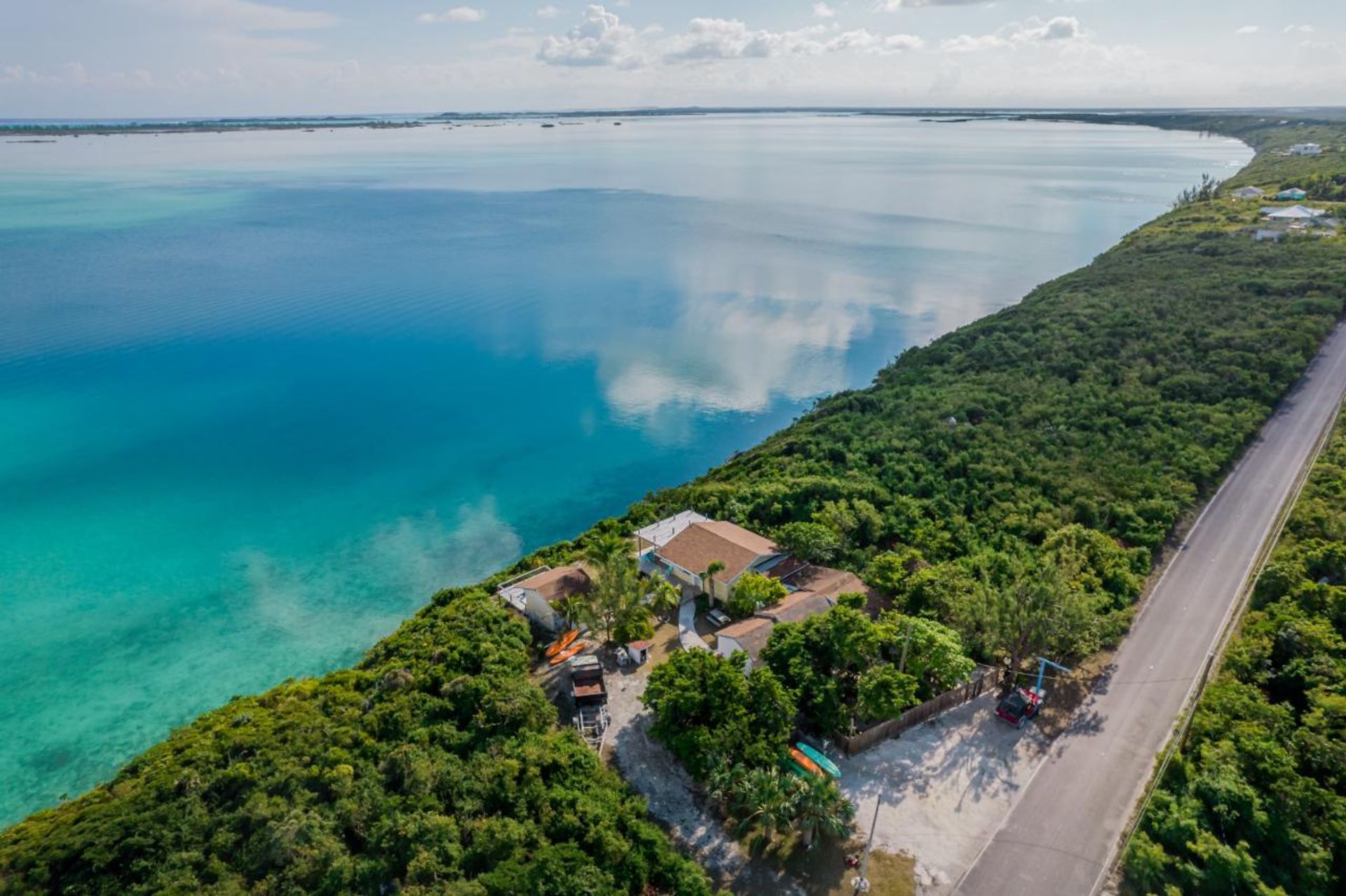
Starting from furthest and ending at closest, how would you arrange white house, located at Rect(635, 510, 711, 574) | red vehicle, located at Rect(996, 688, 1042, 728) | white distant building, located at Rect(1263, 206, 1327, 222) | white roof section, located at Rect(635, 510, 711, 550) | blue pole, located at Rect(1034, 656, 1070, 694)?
1. white distant building, located at Rect(1263, 206, 1327, 222)
2. white roof section, located at Rect(635, 510, 711, 550)
3. white house, located at Rect(635, 510, 711, 574)
4. blue pole, located at Rect(1034, 656, 1070, 694)
5. red vehicle, located at Rect(996, 688, 1042, 728)

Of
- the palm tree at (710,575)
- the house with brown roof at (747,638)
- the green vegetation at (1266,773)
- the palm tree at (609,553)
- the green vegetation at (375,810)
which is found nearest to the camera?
the green vegetation at (1266,773)

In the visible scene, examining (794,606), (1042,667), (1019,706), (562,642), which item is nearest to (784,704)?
(794,606)

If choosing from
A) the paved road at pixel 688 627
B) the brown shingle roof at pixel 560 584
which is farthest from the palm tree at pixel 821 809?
the brown shingle roof at pixel 560 584

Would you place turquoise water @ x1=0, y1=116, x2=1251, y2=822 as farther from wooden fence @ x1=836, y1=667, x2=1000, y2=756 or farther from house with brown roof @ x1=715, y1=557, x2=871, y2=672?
wooden fence @ x1=836, y1=667, x2=1000, y2=756

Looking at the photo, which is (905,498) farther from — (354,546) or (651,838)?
(354,546)

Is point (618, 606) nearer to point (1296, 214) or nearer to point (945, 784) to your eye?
point (945, 784)

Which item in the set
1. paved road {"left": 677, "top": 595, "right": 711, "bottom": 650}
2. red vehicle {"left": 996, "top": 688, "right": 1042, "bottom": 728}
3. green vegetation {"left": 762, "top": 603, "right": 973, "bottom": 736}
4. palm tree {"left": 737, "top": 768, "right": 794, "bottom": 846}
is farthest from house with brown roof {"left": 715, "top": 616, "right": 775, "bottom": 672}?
red vehicle {"left": 996, "top": 688, "right": 1042, "bottom": 728}

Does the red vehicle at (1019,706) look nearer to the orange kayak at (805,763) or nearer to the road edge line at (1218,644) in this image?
the road edge line at (1218,644)
